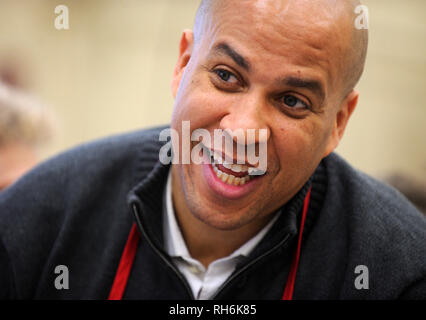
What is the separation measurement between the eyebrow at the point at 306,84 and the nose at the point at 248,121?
3.0 inches

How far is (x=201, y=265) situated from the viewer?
1.46 metres

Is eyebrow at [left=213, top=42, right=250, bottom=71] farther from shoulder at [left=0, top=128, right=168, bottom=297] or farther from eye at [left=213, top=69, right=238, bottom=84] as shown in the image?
shoulder at [left=0, top=128, right=168, bottom=297]

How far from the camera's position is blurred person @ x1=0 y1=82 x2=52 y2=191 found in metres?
2.27

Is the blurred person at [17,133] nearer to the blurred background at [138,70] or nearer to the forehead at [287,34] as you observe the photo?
the forehead at [287,34]

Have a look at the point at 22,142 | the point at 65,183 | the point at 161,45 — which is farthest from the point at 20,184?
the point at 161,45

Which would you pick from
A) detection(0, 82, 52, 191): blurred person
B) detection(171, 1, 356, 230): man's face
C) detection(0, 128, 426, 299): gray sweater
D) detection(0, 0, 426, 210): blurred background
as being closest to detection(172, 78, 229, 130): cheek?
detection(171, 1, 356, 230): man's face

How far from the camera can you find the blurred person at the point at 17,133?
7.44 feet

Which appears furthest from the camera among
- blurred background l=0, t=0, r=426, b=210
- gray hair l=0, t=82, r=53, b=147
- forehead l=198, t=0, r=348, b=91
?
blurred background l=0, t=0, r=426, b=210

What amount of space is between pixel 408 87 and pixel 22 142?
3.99 meters

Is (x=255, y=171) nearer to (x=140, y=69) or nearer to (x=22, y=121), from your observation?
(x=22, y=121)

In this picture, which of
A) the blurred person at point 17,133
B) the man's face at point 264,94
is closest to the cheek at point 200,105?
the man's face at point 264,94

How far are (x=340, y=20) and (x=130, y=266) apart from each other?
0.95m

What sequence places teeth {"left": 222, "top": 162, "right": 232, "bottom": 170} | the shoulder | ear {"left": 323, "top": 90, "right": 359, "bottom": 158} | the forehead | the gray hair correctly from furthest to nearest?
1. the gray hair
2. the shoulder
3. ear {"left": 323, "top": 90, "right": 359, "bottom": 158}
4. teeth {"left": 222, "top": 162, "right": 232, "bottom": 170}
5. the forehead

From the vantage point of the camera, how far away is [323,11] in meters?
1.15
